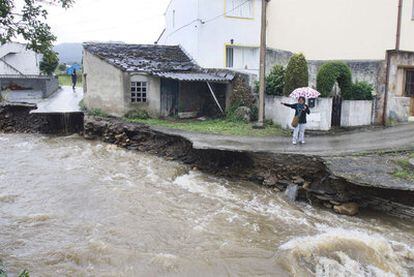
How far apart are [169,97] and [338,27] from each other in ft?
34.8

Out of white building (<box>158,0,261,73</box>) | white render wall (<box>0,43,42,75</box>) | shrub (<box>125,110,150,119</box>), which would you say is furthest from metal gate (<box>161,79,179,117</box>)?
white render wall (<box>0,43,42,75</box>)

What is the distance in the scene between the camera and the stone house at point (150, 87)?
2091 centimetres

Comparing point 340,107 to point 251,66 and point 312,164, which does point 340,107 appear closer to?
point 312,164

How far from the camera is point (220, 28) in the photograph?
23.2 meters

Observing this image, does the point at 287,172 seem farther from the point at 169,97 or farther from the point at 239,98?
the point at 169,97

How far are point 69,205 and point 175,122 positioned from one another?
9.32 m

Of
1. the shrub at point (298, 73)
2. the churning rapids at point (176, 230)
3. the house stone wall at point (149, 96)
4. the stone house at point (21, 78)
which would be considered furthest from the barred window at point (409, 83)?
the stone house at point (21, 78)

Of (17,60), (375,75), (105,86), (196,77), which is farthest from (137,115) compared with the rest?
(17,60)

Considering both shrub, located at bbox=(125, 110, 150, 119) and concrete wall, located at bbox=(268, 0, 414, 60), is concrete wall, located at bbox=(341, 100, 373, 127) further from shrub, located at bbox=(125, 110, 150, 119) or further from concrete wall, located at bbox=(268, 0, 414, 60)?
shrub, located at bbox=(125, 110, 150, 119)

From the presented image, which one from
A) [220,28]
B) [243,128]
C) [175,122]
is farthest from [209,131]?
[220,28]

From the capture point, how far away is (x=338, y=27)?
74.9ft

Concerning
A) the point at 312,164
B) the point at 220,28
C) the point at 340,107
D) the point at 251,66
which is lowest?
the point at 312,164

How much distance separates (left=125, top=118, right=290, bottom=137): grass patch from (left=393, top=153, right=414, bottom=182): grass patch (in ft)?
17.1

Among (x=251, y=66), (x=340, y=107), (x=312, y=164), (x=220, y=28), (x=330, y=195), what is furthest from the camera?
(x=251, y=66)
